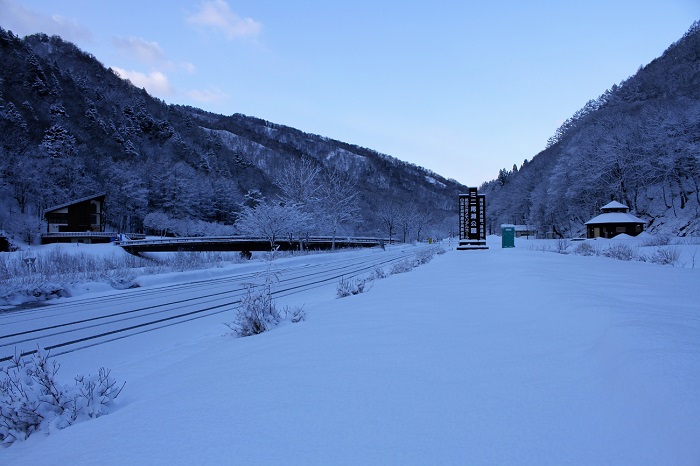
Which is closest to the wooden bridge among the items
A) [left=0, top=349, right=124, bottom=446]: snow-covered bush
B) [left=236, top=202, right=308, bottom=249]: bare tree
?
[left=236, top=202, right=308, bottom=249]: bare tree

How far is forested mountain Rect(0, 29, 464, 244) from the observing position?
59.3 meters

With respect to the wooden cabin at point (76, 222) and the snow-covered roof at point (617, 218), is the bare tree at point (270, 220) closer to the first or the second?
the wooden cabin at point (76, 222)

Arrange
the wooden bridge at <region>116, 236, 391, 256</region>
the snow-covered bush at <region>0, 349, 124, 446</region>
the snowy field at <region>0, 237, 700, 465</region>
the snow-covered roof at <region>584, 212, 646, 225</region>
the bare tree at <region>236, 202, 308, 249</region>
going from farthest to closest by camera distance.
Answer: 1. the wooden bridge at <region>116, 236, 391, 256</region>
2. the snow-covered roof at <region>584, 212, 646, 225</region>
3. the bare tree at <region>236, 202, 308, 249</region>
4. the snow-covered bush at <region>0, 349, 124, 446</region>
5. the snowy field at <region>0, 237, 700, 465</region>

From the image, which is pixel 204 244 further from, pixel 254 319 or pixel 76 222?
pixel 254 319

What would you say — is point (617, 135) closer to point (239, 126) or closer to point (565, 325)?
point (565, 325)

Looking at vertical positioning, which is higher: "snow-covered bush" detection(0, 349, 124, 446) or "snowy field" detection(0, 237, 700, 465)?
"snowy field" detection(0, 237, 700, 465)

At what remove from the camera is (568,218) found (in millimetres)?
64750

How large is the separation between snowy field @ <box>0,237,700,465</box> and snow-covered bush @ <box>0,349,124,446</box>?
0.14 metres

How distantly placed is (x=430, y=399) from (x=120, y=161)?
102 meters

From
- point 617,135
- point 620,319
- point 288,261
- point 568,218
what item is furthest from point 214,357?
point 568,218

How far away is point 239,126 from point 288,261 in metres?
182

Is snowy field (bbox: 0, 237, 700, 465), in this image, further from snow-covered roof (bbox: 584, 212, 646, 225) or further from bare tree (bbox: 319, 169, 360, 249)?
snow-covered roof (bbox: 584, 212, 646, 225)

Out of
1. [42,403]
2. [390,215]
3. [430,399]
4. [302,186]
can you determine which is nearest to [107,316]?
[42,403]

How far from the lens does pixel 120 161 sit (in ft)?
285
